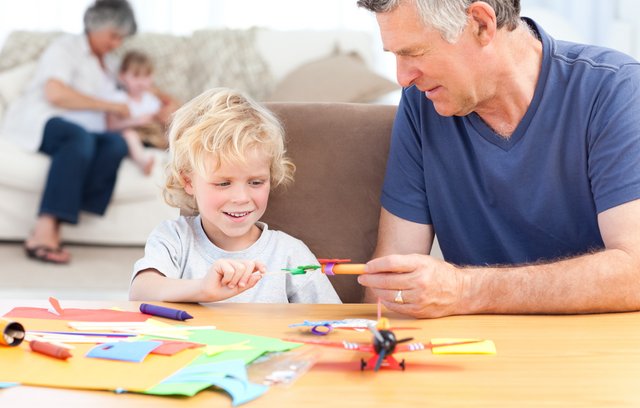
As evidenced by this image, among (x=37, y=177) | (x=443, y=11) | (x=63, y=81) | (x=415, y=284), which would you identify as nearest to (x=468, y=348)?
(x=415, y=284)

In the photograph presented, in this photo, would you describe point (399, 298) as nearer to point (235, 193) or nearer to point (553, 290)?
point (553, 290)

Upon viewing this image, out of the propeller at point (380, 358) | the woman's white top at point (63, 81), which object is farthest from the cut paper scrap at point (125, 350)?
the woman's white top at point (63, 81)

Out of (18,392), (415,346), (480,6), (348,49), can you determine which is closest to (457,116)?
(480,6)

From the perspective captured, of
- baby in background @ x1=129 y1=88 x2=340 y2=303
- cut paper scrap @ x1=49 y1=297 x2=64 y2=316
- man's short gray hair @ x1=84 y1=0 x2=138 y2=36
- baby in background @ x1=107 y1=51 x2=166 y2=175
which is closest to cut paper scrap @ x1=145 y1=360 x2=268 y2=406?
cut paper scrap @ x1=49 y1=297 x2=64 y2=316

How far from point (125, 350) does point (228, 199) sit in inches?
25.9

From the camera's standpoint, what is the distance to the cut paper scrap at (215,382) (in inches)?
39.9

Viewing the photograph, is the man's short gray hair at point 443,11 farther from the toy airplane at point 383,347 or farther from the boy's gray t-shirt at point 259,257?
the toy airplane at point 383,347

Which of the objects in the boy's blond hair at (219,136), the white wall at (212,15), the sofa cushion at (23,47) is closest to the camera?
the boy's blond hair at (219,136)

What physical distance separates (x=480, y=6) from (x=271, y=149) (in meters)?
0.45

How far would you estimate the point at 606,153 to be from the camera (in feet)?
5.30

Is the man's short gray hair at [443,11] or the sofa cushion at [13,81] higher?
the man's short gray hair at [443,11]

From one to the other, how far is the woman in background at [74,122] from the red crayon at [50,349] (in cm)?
326

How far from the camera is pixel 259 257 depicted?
1.86 metres

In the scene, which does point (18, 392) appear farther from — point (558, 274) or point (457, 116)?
point (457, 116)
